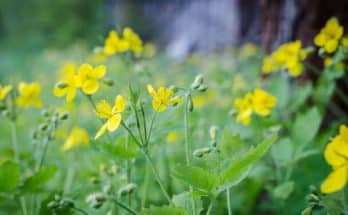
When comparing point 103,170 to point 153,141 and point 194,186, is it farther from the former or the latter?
point 194,186

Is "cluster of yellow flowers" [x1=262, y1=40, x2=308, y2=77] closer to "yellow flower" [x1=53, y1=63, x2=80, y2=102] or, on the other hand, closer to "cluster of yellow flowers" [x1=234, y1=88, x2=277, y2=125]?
"cluster of yellow flowers" [x1=234, y1=88, x2=277, y2=125]

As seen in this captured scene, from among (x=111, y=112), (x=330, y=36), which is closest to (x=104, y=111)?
(x=111, y=112)

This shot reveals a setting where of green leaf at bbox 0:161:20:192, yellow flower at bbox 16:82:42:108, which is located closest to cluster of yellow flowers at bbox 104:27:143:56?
yellow flower at bbox 16:82:42:108

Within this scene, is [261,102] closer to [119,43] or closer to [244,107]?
[244,107]

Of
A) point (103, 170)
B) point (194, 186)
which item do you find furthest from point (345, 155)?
point (103, 170)

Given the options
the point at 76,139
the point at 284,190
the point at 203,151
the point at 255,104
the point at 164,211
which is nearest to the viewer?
the point at 164,211
